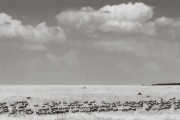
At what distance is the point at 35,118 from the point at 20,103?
12.2m

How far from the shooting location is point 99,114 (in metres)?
34.2

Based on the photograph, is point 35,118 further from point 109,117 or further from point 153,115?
point 153,115

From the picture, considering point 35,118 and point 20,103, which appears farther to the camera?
point 20,103

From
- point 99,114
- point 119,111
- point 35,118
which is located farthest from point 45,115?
point 119,111

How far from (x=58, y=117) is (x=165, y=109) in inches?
622

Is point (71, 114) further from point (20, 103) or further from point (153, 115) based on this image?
point (20, 103)

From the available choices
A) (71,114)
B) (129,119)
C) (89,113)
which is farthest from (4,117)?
(129,119)

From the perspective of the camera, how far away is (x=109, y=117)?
3256cm

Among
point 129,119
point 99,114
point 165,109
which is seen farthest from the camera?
point 165,109

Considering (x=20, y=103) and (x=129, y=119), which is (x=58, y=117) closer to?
(x=129, y=119)

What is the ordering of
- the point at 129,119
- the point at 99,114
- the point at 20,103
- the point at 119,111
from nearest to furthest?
the point at 129,119, the point at 99,114, the point at 119,111, the point at 20,103

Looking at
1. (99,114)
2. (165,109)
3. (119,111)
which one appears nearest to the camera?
(99,114)

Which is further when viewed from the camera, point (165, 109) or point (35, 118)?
point (165, 109)

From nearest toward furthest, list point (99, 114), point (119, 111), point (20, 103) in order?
point (99, 114), point (119, 111), point (20, 103)
